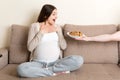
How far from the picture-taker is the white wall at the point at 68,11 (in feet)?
9.03

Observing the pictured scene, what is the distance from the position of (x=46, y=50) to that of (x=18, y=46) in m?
0.40

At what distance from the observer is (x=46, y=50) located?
236cm

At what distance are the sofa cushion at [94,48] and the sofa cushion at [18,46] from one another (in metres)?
0.47

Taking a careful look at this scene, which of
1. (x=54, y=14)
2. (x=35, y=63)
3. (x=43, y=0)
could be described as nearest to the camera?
(x=35, y=63)

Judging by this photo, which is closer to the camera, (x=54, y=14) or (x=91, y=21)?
(x=54, y=14)

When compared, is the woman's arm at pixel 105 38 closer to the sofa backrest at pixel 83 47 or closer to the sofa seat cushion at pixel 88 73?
the sofa backrest at pixel 83 47

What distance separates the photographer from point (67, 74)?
213cm

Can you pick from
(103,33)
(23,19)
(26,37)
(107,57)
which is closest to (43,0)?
(23,19)

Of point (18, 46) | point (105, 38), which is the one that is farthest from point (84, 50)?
point (18, 46)

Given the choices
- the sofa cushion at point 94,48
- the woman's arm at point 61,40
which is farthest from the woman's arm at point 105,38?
the woman's arm at point 61,40

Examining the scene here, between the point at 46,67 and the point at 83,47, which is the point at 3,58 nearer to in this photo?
the point at 46,67

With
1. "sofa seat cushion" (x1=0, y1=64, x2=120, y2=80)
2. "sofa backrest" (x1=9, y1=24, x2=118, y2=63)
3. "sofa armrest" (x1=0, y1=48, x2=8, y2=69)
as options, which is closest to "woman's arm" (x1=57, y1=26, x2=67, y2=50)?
"sofa backrest" (x1=9, y1=24, x2=118, y2=63)

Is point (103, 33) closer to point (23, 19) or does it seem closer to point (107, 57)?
point (107, 57)

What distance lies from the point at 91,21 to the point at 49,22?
60cm
